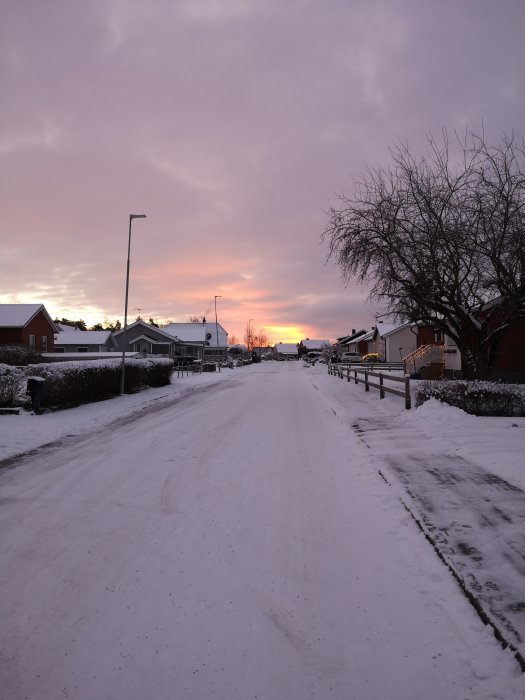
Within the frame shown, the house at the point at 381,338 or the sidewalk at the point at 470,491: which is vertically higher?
Result: the house at the point at 381,338

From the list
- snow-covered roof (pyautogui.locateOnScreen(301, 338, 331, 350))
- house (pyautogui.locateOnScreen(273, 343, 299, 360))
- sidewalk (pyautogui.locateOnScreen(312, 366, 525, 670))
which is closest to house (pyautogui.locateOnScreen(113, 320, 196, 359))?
sidewalk (pyautogui.locateOnScreen(312, 366, 525, 670))

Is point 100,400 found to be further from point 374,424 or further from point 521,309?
point 521,309

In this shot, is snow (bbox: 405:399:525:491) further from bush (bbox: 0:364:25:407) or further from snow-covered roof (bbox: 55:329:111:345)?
snow-covered roof (bbox: 55:329:111:345)

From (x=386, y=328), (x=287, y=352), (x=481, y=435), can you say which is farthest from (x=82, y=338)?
(x=287, y=352)

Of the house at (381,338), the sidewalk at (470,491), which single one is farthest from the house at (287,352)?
the sidewalk at (470,491)

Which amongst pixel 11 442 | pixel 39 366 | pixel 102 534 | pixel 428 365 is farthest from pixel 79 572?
pixel 428 365

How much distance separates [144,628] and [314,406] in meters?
12.7

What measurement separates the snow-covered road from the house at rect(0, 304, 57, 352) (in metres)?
37.5

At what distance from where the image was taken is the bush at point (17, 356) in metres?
33.6

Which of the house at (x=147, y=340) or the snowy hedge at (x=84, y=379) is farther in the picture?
the house at (x=147, y=340)

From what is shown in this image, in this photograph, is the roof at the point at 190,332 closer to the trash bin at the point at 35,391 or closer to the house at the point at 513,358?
the house at the point at 513,358

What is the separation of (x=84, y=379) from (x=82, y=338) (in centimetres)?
4742

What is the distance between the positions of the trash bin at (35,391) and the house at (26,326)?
2797 cm

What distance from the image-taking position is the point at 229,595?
3.57 metres
